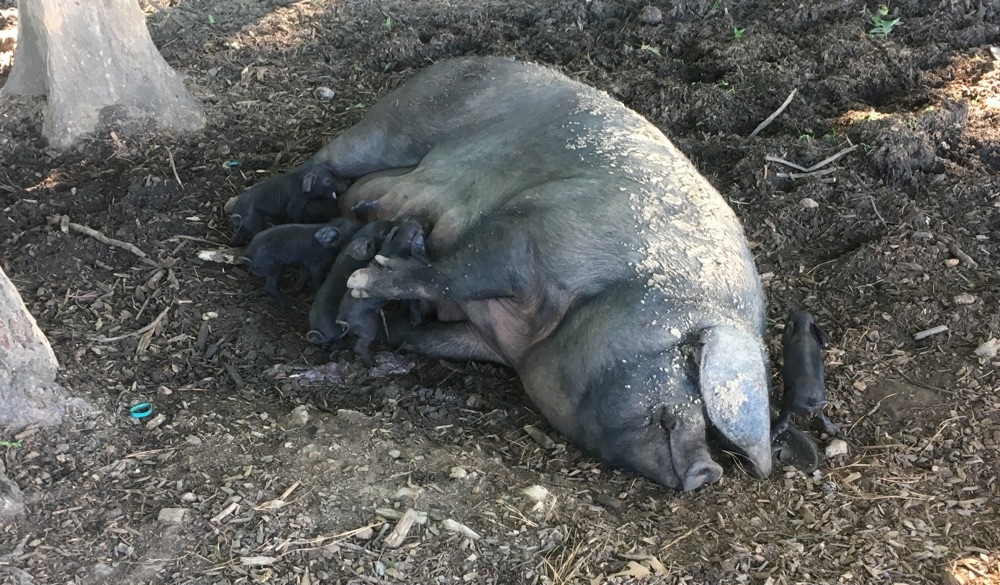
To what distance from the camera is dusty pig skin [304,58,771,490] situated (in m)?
3.05

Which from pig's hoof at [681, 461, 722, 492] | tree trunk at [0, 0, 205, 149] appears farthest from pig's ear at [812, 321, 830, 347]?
tree trunk at [0, 0, 205, 149]

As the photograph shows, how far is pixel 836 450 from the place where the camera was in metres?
3.33

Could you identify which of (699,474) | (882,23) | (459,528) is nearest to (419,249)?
(459,528)

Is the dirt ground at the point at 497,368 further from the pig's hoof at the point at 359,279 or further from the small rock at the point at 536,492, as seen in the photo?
the pig's hoof at the point at 359,279

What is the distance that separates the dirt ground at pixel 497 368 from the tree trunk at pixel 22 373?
0.08 metres

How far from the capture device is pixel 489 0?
6902mm

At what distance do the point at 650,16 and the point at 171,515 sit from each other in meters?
5.13

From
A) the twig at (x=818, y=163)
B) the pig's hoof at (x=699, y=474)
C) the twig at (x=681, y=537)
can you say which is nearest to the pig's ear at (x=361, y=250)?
the pig's hoof at (x=699, y=474)

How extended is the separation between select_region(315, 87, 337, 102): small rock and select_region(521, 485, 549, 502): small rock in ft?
11.8

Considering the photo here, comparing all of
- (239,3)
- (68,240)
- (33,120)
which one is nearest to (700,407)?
(68,240)

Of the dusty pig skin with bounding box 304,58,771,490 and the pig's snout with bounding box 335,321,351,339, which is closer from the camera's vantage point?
the dusty pig skin with bounding box 304,58,771,490

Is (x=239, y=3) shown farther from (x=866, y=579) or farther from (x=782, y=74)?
(x=866, y=579)

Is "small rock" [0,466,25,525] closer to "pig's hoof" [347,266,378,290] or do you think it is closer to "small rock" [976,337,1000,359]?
"pig's hoof" [347,266,378,290]

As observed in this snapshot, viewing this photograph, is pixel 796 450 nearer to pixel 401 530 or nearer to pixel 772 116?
pixel 401 530
